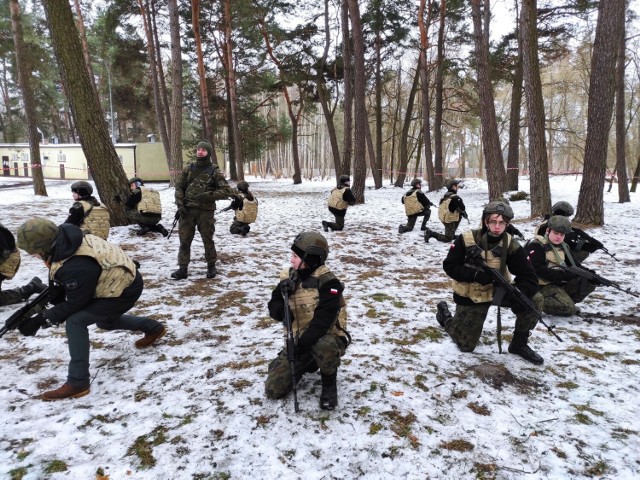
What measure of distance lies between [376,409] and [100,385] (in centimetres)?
234

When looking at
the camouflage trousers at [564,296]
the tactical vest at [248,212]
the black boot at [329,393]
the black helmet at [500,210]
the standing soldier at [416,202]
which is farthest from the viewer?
the standing soldier at [416,202]

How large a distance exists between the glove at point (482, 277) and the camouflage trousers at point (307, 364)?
1454 mm

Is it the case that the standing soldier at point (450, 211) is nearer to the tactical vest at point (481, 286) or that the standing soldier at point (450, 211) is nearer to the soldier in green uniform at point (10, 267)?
the tactical vest at point (481, 286)

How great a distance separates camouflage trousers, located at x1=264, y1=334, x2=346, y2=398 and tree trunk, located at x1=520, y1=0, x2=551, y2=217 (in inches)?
383

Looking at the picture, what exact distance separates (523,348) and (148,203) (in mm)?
7540

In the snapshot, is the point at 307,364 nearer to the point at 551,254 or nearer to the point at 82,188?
the point at 551,254

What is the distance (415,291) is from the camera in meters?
5.74

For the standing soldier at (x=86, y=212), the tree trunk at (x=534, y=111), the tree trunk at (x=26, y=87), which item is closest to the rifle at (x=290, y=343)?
the standing soldier at (x=86, y=212)

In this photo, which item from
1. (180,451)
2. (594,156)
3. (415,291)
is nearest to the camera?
(180,451)

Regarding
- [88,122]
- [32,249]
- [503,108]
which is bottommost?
[32,249]

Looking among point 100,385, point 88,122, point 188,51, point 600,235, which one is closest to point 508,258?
point 100,385

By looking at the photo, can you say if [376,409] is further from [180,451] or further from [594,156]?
[594,156]

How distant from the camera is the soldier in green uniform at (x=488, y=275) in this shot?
11.7 ft

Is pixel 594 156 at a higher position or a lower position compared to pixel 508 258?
higher
